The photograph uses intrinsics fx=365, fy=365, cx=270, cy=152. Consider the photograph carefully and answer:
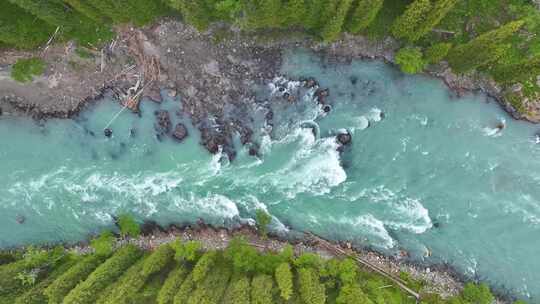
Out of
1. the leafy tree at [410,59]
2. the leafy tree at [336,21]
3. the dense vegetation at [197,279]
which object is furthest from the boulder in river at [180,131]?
the leafy tree at [410,59]

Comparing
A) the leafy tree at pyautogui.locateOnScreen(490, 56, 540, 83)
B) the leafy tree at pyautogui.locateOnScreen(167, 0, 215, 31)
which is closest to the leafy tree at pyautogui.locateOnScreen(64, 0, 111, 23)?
the leafy tree at pyautogui.locateOnScreen(167, 0, 215, 31)

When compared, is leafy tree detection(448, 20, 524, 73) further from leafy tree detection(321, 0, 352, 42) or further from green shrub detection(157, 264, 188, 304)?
green shrub detection(157, 264, 188, 304)

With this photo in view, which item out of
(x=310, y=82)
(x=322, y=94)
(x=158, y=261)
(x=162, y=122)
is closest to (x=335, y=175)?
(x=322, y=94)

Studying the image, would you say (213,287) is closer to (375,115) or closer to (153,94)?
(153,94)

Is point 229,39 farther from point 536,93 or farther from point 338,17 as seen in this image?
point 536,93

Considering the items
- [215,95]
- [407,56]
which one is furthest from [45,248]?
[407,56]

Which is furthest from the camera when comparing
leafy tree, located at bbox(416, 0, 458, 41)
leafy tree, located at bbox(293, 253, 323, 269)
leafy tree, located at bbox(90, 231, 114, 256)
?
leafy tree, located at bbox(90, 231, 114, 256)
